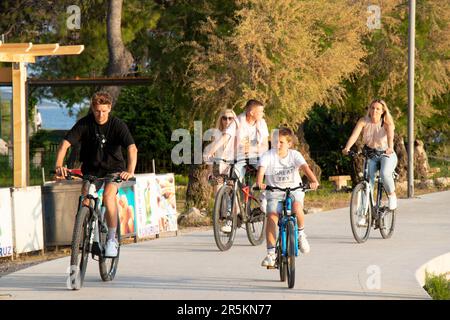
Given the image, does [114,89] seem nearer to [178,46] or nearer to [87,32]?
[87,32]

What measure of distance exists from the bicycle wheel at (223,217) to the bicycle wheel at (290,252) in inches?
118

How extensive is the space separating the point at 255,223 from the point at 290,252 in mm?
4146

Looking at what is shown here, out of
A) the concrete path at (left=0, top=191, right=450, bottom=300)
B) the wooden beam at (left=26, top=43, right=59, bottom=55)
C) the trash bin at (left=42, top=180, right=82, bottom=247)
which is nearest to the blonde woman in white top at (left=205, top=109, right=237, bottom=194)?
the concrete path at (left=0, top=191, right=450, bottom=300)

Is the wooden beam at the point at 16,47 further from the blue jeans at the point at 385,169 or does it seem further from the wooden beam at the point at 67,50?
the blue jeans at the point at 385,169

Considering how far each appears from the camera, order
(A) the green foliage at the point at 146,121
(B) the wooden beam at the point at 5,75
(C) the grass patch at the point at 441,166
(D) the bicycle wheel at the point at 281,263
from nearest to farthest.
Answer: (D) the bicycle wheel at the point at 281,263, (B) the wooden beam at the point at 5,75, (C) the grass patch at the point at 441,166, (A) the green foliage at the point at 146,121

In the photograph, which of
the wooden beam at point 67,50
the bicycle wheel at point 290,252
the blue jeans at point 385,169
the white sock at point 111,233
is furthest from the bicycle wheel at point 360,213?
the wooden beam at point 67,50

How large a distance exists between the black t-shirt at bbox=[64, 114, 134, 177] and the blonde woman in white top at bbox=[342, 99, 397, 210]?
4.73 meters

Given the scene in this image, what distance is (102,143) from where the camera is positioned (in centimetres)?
1119

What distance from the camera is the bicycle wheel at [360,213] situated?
1497 centimetres

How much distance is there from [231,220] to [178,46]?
8.67 m

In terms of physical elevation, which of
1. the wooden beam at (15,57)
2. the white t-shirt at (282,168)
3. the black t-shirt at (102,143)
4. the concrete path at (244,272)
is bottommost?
the concrete path at (244,272)

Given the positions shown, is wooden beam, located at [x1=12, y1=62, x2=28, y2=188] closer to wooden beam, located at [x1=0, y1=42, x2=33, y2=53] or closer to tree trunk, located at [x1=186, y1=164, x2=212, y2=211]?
wooden beam, located at [x1=0, y1=42, x2=33, y2=53]

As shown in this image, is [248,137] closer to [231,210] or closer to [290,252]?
[231,210]

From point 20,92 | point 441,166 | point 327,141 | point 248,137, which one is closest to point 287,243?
point 248,137
